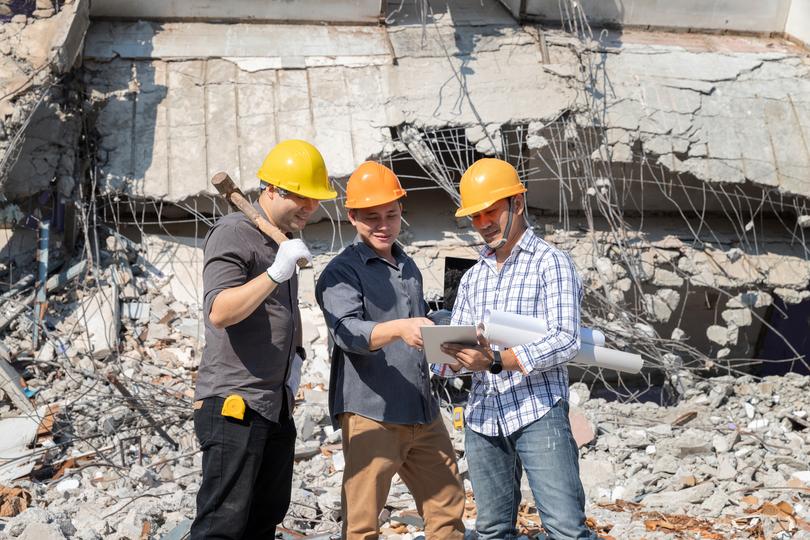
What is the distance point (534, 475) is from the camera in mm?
2840

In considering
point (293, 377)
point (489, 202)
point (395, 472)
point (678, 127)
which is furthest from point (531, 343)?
point (678, 127)

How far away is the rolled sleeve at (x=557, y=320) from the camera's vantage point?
9.07ft

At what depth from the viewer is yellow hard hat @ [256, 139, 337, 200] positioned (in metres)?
3.01

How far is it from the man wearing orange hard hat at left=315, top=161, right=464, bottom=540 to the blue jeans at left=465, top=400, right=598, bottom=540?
212mm

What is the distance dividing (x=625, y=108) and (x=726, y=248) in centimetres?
148

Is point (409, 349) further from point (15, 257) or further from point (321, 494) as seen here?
point (15, 257)

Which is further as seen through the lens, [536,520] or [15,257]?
[15,257]

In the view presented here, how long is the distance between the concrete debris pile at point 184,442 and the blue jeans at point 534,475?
116 centimetres

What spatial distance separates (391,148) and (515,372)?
147 inches

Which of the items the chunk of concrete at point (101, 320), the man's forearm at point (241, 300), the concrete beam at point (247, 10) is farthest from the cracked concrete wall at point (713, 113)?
the man's forearm at point (241, 300)

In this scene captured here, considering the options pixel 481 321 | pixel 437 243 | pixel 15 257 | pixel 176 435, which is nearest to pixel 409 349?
pixel 481 321

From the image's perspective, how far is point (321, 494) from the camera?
4547 mm

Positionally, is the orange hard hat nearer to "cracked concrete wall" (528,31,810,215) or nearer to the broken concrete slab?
the broken concrete slab

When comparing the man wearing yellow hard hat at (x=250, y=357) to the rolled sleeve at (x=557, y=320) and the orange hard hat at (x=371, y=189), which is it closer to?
the orange hard hat at (x=371, y=189)
